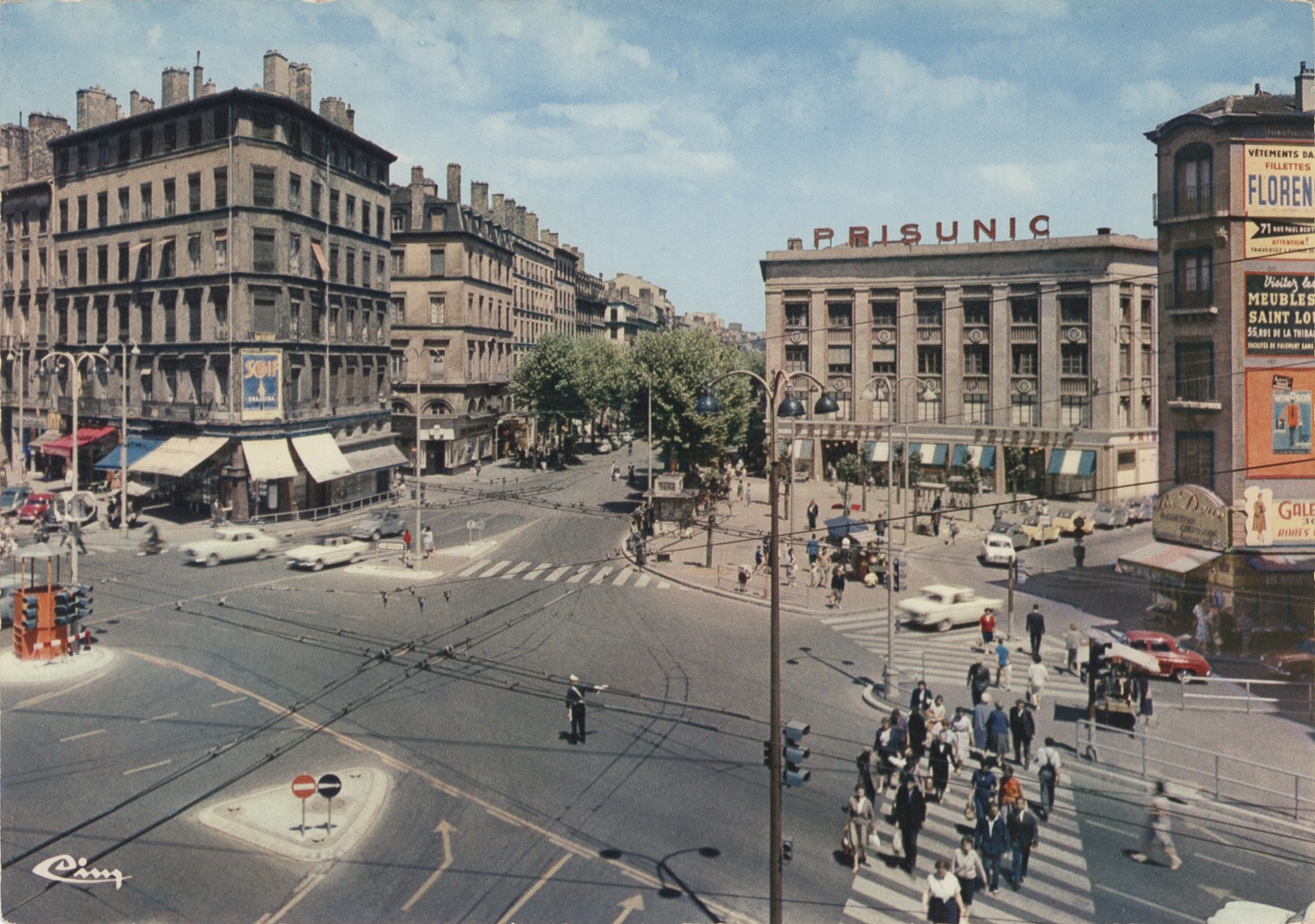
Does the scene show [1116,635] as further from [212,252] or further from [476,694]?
[212,252]

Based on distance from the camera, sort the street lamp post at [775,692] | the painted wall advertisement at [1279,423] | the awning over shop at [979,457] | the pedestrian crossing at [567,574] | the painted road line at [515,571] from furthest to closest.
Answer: the awning over shop at [979,457] < the pedestrian crossing at [567,574] < the painted road line at [515,571] < the painted wall advertisement at [1279,423] < the street lamp post at [775,692]

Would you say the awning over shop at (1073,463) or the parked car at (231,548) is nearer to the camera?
the parked car at (231,548)

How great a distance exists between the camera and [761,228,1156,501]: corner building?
59156 mm

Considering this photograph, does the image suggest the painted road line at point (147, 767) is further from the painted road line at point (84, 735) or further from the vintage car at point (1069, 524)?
the vintage car at point (1069, 524)

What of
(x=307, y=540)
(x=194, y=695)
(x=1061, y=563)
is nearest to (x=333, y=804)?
(x=194, y=695)

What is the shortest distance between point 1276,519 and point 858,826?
20259mm

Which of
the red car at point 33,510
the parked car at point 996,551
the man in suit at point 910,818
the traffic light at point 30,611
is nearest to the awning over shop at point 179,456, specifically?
the red car at point 33,510

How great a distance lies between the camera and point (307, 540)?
4084cm

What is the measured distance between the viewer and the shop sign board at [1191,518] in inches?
1165

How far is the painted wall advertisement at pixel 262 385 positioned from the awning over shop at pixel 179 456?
6.67 ft

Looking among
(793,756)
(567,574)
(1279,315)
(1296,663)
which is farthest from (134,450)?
(1296,663)

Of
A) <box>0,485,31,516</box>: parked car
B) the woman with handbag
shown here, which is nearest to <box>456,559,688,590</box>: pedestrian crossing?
the woman with handbag

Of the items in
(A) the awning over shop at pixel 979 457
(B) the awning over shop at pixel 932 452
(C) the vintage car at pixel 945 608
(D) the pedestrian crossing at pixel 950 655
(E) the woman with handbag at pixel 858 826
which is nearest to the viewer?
(E) the woman with handbag at pixel 858 826

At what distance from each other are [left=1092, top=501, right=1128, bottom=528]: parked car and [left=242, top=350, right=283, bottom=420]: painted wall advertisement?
43.0m
